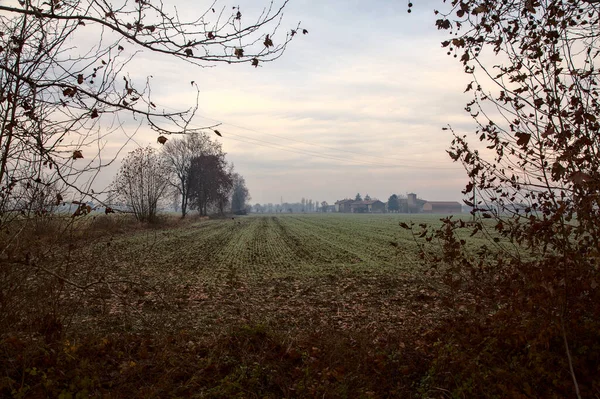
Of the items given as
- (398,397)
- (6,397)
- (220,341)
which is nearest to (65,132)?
(6,397)

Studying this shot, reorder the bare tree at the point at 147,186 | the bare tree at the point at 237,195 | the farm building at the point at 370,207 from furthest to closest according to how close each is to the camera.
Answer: the farm building at the point at 370,207, the bare tree at the point at 237,195, the bare tree at the point at 147,186

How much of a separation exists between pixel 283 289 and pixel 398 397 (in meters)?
7.51

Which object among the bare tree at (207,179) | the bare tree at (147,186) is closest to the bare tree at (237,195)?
the bare tree at (207,179)

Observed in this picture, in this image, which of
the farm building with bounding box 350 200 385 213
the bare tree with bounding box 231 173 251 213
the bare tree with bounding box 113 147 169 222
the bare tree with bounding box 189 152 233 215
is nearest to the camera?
the bare tree with bounding box 113 147 169 222

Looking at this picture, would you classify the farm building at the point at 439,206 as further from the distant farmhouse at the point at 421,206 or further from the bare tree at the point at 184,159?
the bare tree at the point at 184,159

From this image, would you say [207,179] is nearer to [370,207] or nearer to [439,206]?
[439,206]

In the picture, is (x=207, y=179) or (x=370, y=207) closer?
(x=207, y=179)

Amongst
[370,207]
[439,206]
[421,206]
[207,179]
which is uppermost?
[207,179]

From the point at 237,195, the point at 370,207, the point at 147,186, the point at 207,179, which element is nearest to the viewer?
the point at 147,186

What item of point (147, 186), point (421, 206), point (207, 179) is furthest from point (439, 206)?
point (147, 186)

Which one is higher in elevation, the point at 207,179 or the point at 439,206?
the point at 207,179

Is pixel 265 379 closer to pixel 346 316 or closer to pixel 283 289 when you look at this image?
pixel 346 316

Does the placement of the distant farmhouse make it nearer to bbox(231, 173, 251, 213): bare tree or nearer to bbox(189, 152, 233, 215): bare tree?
bbox(231, 173, 251, 213): bare tree

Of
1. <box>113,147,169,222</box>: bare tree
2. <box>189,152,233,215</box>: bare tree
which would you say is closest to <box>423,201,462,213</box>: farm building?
<box>189,152,233,215</box>: bare tree
